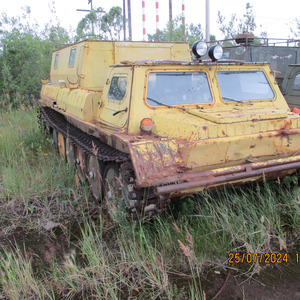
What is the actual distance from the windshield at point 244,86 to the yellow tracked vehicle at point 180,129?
0.05 feet

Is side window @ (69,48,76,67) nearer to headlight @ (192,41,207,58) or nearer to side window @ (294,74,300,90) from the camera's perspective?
headlight @ (192,41,207,58)

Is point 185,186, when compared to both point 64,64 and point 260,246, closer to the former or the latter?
point 260,246

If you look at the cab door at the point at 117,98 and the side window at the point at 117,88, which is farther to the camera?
the side window at the point at 117,88

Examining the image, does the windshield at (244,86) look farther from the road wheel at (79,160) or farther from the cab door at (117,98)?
the road wheel at (79,160)

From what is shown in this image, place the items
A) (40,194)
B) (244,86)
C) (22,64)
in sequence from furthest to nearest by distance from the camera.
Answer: (22,64) → (40,194) → (244,86)

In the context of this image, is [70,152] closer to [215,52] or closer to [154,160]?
[215,52]

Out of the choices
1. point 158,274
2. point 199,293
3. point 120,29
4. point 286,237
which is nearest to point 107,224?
point 158,274

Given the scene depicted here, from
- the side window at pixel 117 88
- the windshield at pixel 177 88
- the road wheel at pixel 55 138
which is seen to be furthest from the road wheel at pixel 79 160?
the road wheel at pixel 55 138

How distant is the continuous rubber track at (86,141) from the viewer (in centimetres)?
379

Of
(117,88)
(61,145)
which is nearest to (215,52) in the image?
(117,88)
